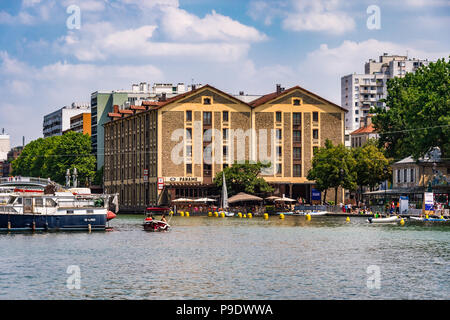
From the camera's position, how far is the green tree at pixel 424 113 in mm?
119812

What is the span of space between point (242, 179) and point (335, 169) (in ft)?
60.4

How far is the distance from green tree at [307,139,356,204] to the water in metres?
58.7

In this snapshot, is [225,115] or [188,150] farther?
[225,115]

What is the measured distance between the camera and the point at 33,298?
1578 inches

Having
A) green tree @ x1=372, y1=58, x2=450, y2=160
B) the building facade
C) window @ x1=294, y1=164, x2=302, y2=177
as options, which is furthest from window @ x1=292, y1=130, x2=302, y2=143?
green tree @ x1=372, y1=58, x2=450, y2=160

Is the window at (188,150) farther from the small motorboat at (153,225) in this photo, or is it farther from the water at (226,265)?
→ the water at (226,265)

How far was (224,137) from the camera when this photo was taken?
16312 centimetres

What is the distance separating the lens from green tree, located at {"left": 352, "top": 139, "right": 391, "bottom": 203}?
483ft

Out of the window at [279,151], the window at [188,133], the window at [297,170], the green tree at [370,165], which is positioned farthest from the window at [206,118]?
the green tree at [370,165]

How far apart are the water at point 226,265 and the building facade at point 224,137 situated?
75863 mm

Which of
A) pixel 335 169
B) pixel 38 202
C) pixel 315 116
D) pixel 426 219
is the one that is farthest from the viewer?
pixel 315 116

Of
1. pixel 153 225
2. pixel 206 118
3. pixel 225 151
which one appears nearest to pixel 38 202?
pixel 153 225

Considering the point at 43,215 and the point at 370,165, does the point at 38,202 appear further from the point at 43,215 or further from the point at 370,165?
the point at 370,165

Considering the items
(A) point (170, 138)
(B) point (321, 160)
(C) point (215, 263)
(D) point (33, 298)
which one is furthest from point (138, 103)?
(D) point (33, 298)
